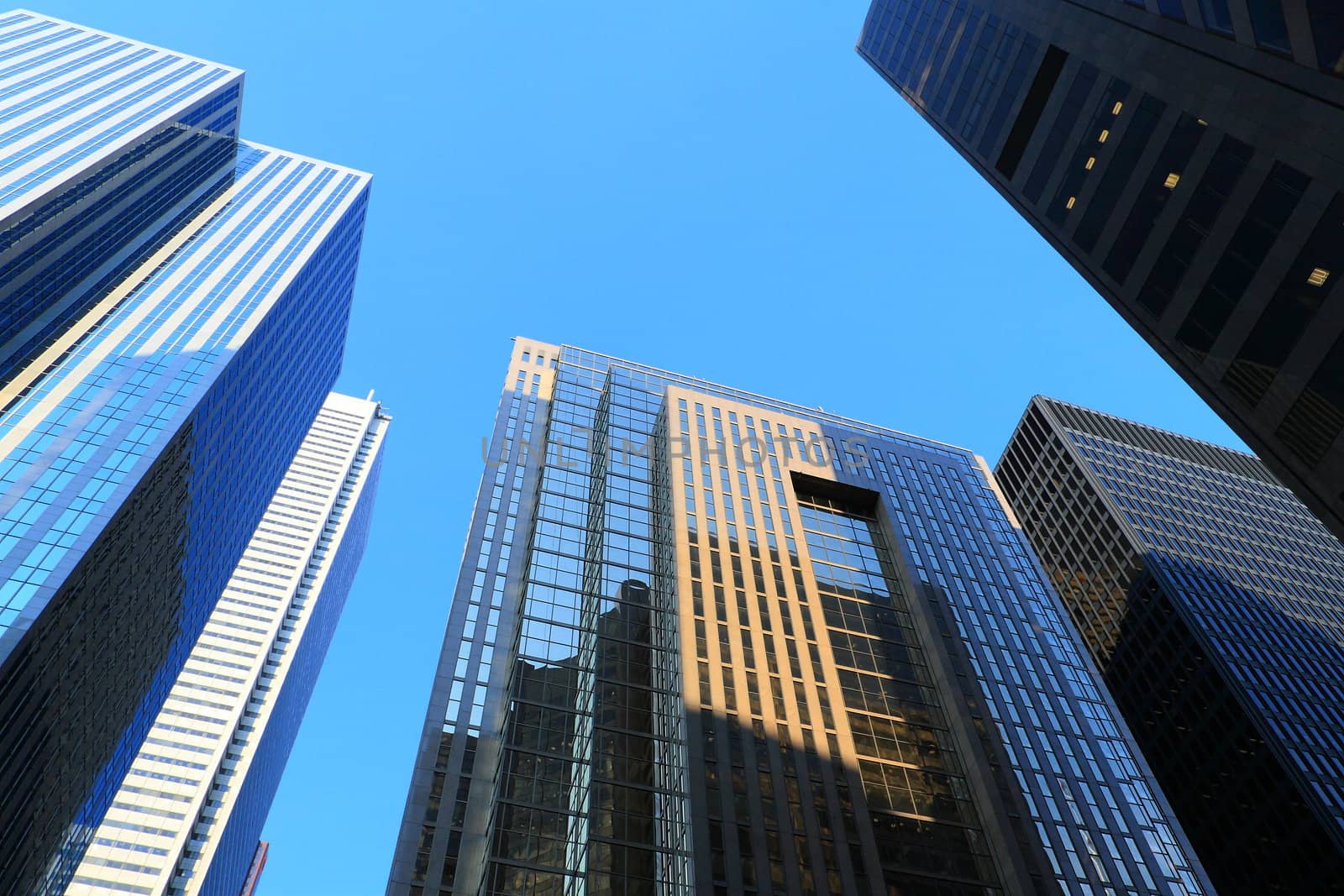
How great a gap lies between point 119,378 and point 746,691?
68262 millimetres

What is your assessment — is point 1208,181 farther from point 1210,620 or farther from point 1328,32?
point 1210,620

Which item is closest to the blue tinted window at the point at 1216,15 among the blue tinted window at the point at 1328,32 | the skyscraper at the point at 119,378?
the blue tinted window at the point at 1328,32

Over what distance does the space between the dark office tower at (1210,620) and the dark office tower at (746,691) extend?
35.7 m

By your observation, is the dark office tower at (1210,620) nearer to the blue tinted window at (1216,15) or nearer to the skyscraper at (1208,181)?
the skyscraper at (1208,181)

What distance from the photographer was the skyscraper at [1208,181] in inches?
1300

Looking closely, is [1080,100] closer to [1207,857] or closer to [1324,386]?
[1324,386]

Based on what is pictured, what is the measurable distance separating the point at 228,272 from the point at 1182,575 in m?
124

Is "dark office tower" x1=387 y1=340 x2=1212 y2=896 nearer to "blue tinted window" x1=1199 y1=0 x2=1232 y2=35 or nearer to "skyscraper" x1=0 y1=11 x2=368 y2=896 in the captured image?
"skyscraper" x1=0 y1=11 x2=368 y2=896

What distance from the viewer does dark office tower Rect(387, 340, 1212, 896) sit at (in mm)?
55969

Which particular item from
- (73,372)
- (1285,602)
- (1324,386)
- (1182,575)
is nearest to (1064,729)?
(1324,386)

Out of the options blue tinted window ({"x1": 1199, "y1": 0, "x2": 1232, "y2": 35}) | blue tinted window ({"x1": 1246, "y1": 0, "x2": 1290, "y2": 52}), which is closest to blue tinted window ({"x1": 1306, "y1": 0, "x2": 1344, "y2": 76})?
blue tinted window ({"x1": 1246, "y1": 0, "x2": 1290, "y2": 52})

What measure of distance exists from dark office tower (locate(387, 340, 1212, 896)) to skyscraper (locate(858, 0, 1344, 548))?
34.6m

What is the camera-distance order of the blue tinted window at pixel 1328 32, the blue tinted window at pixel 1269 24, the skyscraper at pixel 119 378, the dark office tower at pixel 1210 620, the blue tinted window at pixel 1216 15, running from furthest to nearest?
1. the dark office tower at pixel 1210 620
2. the skyscraper at pixel 119 378
3. the blue tinted window at pixel 1216 15
4. the blue tinted window at pixel 1269 24
5. the blue tinted window at pixel 1328 32

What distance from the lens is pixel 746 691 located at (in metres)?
65.4
